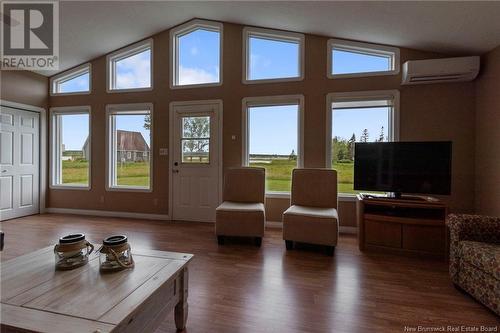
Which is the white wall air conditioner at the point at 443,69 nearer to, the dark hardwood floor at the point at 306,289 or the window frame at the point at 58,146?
the dark hardwood floor at the point at 306,289

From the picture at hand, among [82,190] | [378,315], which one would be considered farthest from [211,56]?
[378,315]

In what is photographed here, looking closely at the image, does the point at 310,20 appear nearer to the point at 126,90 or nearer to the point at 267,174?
the point at 267,174

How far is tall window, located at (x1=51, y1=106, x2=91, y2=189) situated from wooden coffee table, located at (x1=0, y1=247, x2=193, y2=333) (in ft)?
13.1

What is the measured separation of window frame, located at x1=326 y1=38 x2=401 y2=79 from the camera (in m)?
3.73

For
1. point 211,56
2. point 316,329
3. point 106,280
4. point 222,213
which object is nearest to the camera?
point 106,280

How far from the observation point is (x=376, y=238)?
3.07m

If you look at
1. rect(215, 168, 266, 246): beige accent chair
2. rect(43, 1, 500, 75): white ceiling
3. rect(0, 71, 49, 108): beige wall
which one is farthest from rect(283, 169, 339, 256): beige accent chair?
rect(0, 71, 49, 108): beige wall

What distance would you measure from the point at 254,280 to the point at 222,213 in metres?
1.15

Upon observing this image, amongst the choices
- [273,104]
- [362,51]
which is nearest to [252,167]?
[273,104]

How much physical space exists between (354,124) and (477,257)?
244cm

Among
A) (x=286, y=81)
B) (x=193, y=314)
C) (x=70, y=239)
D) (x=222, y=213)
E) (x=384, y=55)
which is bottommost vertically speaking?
(x=193, y=314)

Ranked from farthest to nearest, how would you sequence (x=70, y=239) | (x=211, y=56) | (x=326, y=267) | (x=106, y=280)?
(x=211, y=56) < (x=326, y=267) < (x=70, y=239) < (x=106, y=280)

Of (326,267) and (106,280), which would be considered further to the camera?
(326,267)

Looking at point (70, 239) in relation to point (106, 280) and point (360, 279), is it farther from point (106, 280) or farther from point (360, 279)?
point (360, 279)
